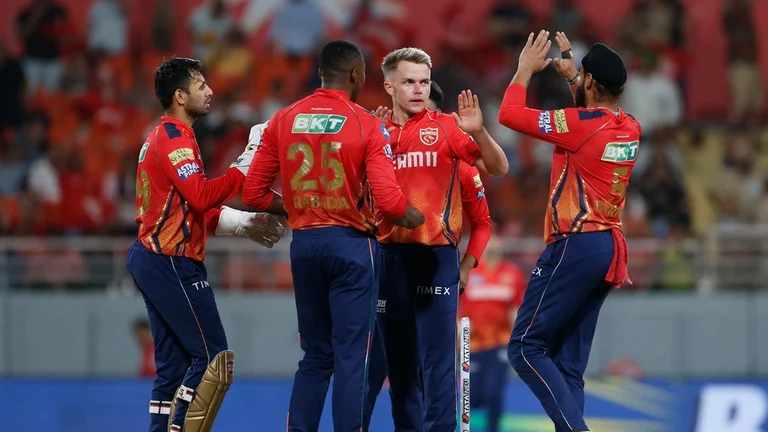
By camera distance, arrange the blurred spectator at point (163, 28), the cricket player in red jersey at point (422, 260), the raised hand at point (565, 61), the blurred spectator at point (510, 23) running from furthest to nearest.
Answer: the blurred spectator at point (163, 28)
the blurred spectator at point (510, 23)
the raised hand at point (565, 61)
the cricket player in red jersey at point (422, 260)

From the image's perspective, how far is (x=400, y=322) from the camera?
7434mm

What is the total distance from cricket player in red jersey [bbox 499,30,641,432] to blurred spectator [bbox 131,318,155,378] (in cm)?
715

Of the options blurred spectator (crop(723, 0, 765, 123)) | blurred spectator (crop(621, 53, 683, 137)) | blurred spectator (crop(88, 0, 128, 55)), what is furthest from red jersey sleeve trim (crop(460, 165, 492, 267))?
blurred spectator (crop(88, 0, 128, 55))

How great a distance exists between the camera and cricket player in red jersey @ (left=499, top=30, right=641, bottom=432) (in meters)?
7.12

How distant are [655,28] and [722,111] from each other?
1.65 meters

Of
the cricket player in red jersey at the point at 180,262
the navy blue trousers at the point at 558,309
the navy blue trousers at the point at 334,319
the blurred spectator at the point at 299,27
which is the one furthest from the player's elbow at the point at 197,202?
the blurred spectator at the point at 299,27

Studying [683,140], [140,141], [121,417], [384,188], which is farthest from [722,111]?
[384,188]

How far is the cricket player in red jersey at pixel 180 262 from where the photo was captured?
7086mm

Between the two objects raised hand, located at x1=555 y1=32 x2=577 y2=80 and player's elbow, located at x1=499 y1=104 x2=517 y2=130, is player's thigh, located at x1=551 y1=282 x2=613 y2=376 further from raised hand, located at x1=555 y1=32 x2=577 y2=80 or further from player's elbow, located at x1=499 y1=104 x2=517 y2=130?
raised hand, located at x1=555 y1=32 x2=577 y2=80

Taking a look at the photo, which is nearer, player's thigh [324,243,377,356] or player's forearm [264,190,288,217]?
player's thigh [324,243,377,356]

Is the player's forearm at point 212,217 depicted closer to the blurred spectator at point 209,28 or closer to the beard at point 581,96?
the beard at point 581,96

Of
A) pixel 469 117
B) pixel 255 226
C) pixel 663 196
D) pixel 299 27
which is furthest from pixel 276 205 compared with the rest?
pixel 299 27

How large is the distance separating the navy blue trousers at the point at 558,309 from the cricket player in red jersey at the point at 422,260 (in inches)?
18.0

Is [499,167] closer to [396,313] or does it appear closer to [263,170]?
[396,313]
